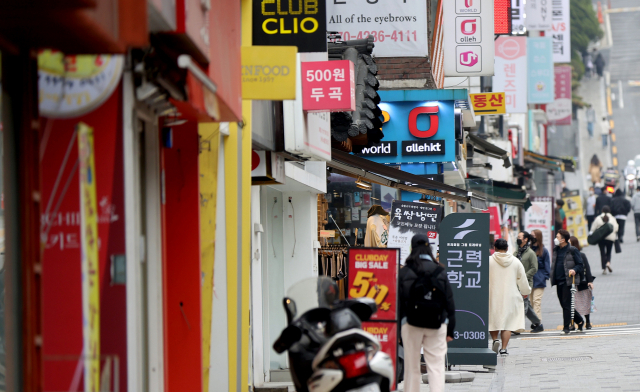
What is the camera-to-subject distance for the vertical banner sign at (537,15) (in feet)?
125

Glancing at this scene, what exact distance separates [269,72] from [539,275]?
392 inches

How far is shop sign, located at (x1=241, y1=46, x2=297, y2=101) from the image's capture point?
7.59m

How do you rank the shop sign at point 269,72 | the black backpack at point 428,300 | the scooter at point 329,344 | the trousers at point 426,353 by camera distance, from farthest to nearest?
the trousers at point 426,353 → the black backpack at point 428,300 → the shop sign at point 269,72 → the scooter at point 329,344

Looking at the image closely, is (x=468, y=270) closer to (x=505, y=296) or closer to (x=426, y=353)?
(x=505, y=296)

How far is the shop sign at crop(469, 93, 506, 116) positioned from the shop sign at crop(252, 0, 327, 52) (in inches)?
544

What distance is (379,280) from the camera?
915 cm

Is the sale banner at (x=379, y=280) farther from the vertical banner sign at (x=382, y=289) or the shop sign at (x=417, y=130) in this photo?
the shop sign at (x=417, y=130)

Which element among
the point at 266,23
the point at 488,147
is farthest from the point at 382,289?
the point at 488,147

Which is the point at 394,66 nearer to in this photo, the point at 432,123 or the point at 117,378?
the point at 432,123

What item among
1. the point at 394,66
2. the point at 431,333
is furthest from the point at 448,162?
the point at 431,333

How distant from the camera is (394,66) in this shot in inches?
705

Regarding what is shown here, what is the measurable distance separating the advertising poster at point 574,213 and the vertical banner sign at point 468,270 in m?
20.6

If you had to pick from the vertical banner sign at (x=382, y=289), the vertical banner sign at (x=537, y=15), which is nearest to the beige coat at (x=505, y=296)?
the vertical banner sign at (x=382, y=289)

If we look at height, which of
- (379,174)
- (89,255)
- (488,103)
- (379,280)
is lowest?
(379,280)
